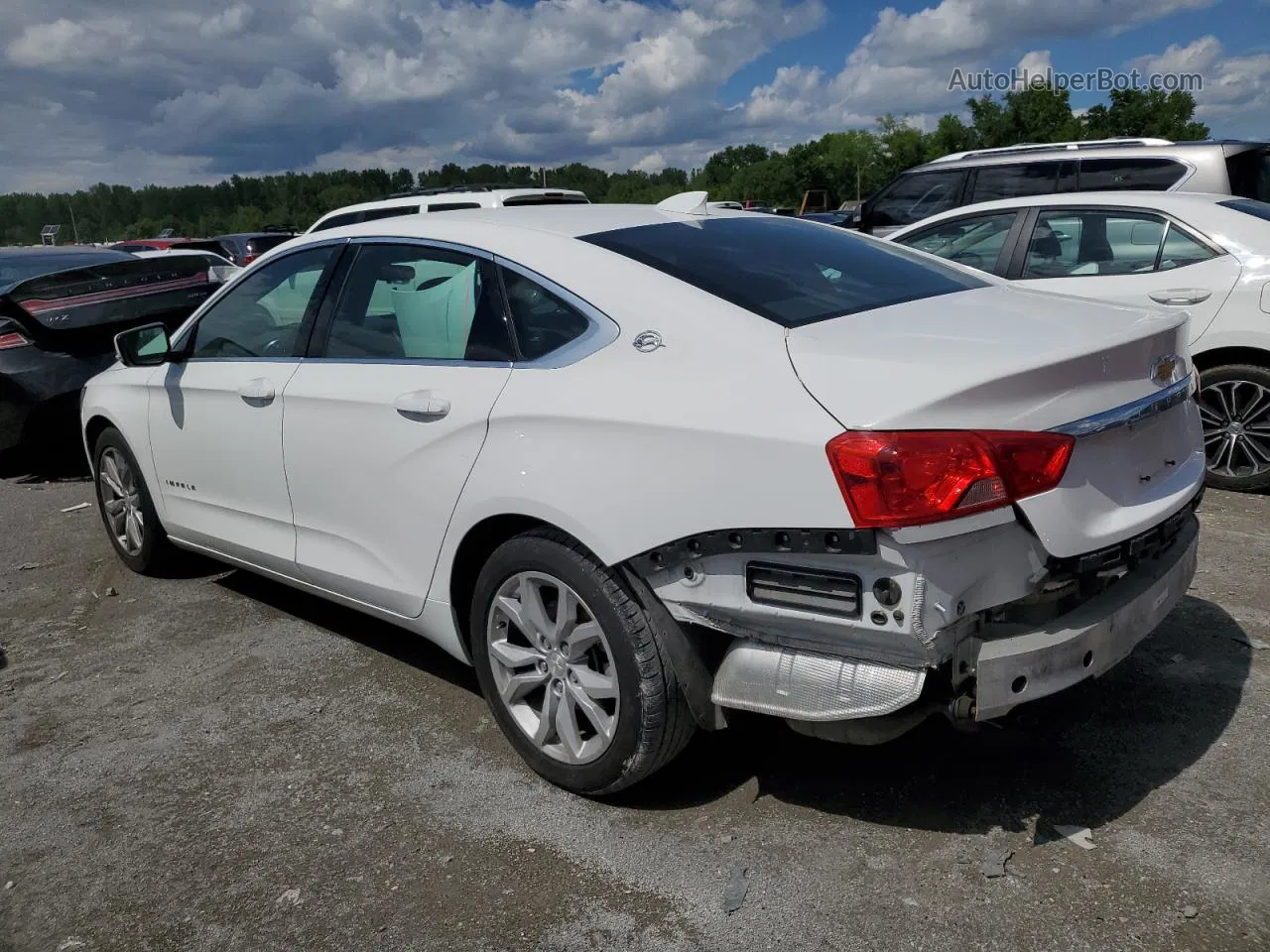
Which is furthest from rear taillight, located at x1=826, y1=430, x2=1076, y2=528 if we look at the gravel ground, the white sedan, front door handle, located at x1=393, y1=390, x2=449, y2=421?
front door handle, located at x1=393, y1=390, x2=449, y2=421

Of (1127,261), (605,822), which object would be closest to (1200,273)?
(1127,261)

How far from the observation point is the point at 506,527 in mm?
3199

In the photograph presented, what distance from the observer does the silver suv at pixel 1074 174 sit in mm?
7922

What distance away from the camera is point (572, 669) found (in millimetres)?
3061

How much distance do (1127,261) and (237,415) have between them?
15.9ft

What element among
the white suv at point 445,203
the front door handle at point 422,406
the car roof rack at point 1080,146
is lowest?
the front door handle at point 422,406

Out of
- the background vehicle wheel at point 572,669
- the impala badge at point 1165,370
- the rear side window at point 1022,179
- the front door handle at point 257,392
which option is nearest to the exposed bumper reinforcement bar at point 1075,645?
the impala badge at point 1165,370

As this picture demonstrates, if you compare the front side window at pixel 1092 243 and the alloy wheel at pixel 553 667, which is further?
the front side window at pixel 1092 243

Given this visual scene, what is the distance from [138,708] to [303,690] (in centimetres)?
60

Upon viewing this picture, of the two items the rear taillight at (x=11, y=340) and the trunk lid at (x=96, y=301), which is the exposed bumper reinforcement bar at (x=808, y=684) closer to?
the trunk lid at (x=96, y=301)

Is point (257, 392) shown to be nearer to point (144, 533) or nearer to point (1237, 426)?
point (144, 533)

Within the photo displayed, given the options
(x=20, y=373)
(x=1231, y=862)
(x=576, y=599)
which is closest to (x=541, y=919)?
(x=576, y=599)

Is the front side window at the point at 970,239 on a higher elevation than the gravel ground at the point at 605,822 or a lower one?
higher

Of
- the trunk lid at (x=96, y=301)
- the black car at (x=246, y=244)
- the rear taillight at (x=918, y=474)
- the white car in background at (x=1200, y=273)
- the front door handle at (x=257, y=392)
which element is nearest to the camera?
the rear taillight at (x=918, y=474)
